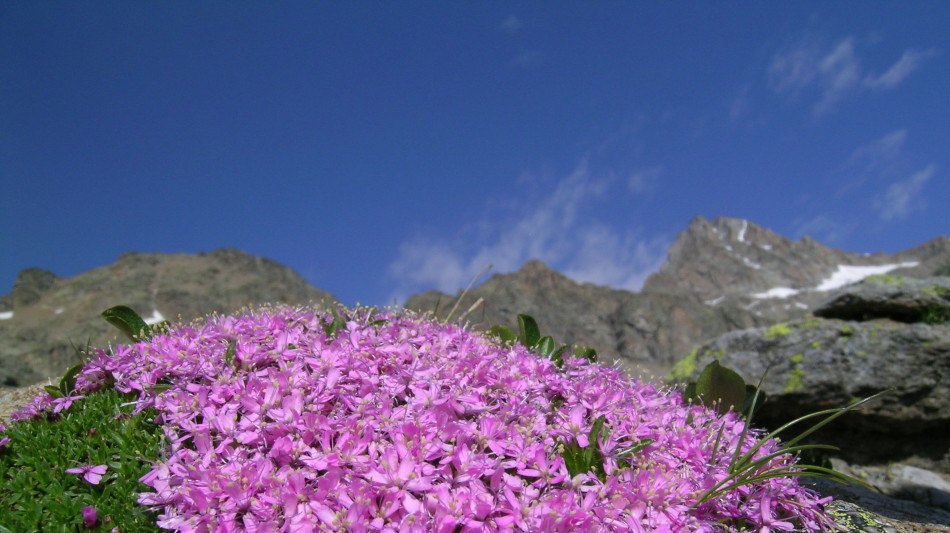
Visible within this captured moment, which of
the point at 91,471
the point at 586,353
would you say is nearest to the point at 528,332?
the point at 586,353

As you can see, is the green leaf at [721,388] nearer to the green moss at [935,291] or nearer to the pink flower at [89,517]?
the pink flower at [89,517]

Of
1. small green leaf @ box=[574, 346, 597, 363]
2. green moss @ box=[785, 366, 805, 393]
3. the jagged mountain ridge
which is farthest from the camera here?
the jagged mountain ridge

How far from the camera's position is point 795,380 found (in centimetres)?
836

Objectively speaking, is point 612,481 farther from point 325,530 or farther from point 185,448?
point 185,448

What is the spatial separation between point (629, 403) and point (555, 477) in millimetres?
1193

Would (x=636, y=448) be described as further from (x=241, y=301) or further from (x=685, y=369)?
(x=241, y=301)

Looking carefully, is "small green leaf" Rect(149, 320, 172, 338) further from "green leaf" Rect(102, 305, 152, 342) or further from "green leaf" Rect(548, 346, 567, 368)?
"green leaf" Rect(548, 346, 567, 368)

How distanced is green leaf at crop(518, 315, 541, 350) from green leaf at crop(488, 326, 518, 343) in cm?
8

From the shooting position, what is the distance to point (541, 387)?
3547mm

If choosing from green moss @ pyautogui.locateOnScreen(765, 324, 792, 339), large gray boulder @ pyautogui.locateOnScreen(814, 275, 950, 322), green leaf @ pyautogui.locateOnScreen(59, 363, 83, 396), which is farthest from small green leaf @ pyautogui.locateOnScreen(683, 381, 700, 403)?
large gray boulder @ pyautogui.locateOnScreen(814, 275, 950, 322)

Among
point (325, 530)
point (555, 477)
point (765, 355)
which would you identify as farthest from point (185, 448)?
point (765, 355)

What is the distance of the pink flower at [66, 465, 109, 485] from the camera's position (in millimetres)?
2996

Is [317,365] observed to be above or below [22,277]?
below

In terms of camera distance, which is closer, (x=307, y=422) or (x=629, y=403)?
(x=307, y=422)
